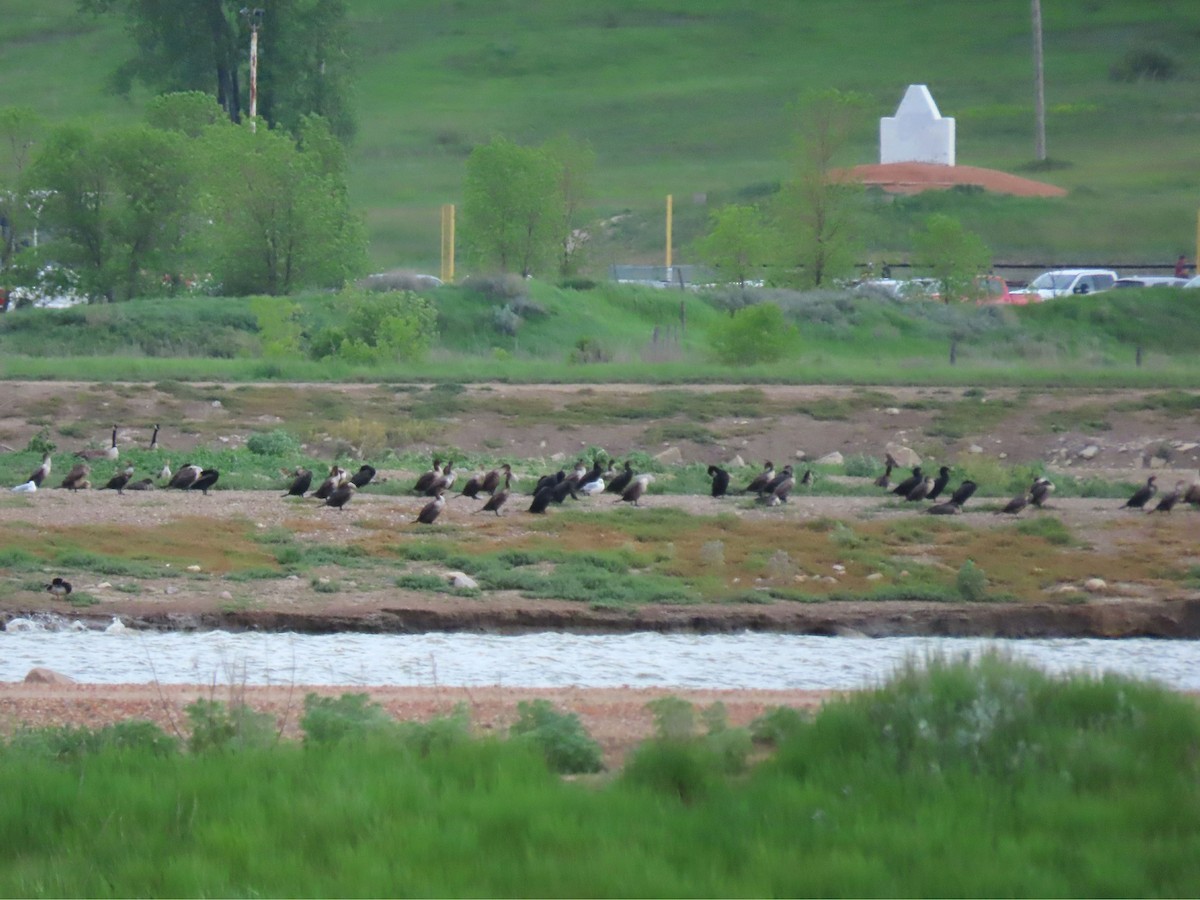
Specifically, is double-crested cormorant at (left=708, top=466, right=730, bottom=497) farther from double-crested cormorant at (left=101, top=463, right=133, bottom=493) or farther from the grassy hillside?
the grassy hillside

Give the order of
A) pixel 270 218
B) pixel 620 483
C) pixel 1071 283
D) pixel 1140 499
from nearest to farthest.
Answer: pixel 1140 499 < pixel 620 483 < pixel 270 218 < pixel 1071 283

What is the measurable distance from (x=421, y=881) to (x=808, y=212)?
1710 inches

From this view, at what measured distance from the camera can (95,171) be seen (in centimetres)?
4975

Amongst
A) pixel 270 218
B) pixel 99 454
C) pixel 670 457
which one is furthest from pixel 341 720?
pixel 270 218

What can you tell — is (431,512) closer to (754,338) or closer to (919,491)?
(919,491)

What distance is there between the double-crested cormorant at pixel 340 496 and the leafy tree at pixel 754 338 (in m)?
18.1

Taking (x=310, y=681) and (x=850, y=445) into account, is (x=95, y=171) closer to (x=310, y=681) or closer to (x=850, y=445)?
(x=850, y=445)

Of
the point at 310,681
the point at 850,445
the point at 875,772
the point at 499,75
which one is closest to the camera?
the point at 875,772

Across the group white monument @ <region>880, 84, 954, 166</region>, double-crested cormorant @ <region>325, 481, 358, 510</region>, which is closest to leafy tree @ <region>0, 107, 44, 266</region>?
double-crested cormorant @ <region>325, 481, 358, 510</region>

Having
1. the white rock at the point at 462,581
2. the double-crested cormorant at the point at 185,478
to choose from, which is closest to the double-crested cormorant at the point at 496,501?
the white rock at the point at 462,581

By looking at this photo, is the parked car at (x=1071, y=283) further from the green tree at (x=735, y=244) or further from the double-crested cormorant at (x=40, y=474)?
the double-crested cormorant at (x=40, y=474)

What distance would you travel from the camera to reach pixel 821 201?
49281mm

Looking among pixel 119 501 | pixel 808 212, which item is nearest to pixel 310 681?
pixel 119 501

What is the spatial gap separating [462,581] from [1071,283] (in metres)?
40.5
